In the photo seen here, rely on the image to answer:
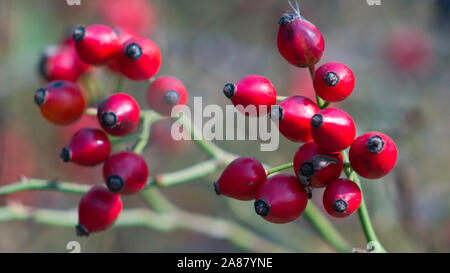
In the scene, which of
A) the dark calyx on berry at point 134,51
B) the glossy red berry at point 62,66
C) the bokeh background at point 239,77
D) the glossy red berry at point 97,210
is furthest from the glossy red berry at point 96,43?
the bokeh background at point 239,77

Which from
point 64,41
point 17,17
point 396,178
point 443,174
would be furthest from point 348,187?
point 17,17

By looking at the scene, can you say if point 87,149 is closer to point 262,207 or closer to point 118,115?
point 118,115

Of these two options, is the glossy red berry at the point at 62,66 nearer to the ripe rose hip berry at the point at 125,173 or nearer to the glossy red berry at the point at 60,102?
the glossy red berry at the point at 60,102

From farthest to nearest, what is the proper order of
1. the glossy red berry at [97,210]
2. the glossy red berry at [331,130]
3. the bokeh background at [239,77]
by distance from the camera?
1. the bokeh background at [239,77]
2. the glossy red berry at [97,210]
3. the glossy red berry at [331,130]

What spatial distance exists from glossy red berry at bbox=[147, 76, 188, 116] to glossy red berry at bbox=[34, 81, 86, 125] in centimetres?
32

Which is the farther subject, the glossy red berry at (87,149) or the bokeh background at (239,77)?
the bokeh background at (239,77)

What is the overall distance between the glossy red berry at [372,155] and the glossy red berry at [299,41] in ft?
1.09

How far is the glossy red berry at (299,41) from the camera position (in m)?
1.57

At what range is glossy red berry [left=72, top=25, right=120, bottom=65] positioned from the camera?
1955 mm

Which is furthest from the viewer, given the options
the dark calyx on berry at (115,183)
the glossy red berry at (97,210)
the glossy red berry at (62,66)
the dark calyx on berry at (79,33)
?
the glossy red berry at (62,66)

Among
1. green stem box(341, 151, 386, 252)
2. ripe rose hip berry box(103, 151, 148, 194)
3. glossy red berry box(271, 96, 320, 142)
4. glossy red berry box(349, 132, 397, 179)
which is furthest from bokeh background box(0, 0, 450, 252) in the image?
ripe rose hip berry box(103, 151, 148, 194)

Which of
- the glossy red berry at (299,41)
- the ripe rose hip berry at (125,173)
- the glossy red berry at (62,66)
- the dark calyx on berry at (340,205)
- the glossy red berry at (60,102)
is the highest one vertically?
the glossy red berry at (62,66)

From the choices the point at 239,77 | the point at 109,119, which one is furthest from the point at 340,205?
the point at 239,77

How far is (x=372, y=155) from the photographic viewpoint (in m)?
1.45
